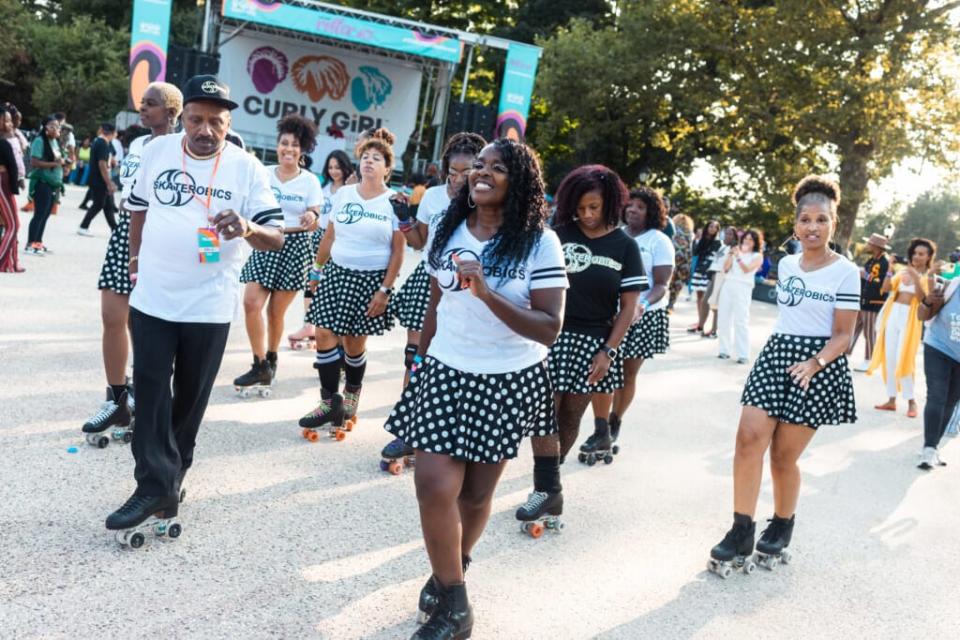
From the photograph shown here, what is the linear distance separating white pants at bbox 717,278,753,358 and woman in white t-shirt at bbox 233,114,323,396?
6980 millimetres

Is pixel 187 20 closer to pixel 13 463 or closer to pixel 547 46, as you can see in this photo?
pixel 547 46

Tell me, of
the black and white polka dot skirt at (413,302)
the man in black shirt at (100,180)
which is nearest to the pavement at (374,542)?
the black and white polka dot skirt at (413,302)

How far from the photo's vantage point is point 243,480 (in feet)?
15.1

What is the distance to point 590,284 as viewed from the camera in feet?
15.6

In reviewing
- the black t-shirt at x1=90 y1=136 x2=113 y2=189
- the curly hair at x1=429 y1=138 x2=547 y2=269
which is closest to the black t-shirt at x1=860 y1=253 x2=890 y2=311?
the curly hair at x1=429 y1=138 x2=547 y2=269

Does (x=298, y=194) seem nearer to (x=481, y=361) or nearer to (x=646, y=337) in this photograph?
(x=646, y=337)

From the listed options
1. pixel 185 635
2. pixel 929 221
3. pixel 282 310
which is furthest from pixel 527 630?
pixel 929 221

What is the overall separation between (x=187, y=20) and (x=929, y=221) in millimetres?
43937

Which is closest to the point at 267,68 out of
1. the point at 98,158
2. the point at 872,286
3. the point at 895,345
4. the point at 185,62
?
the point at 185,62

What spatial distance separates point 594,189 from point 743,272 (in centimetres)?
763

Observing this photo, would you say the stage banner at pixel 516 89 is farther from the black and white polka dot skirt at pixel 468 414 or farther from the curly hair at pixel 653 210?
the black and white polka dot skirt at pixel 468 414

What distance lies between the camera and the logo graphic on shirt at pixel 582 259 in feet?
15.4

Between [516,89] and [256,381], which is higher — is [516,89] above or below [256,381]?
above

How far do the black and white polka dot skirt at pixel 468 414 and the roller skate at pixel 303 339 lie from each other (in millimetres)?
5371
